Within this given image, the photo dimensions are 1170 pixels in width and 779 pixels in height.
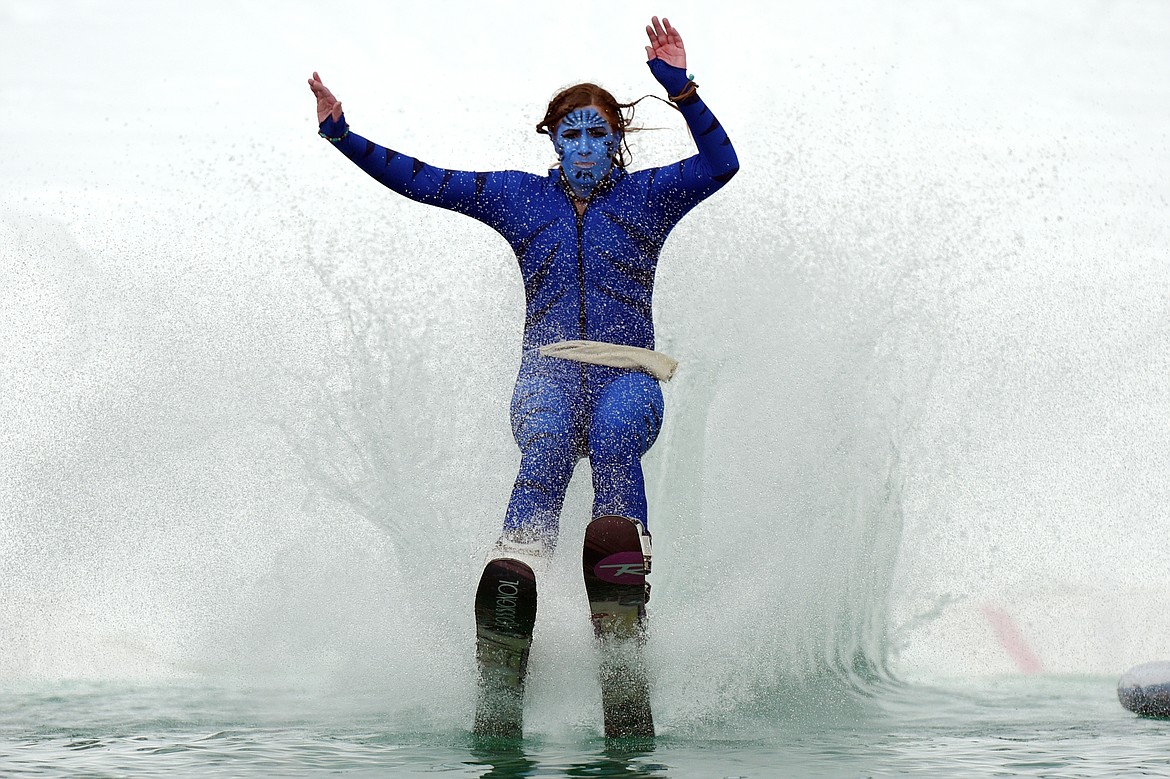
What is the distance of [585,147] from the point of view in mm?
5797

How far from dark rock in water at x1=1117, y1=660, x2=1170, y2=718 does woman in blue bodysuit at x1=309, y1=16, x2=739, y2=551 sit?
9.75 ft

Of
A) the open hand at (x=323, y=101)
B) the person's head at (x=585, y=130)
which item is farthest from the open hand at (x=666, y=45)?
the open hand at (x=323, y=101)

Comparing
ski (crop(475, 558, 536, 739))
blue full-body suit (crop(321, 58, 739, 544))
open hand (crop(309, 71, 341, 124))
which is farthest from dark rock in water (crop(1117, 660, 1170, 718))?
open hand (crop(309, 71, 341, 124))

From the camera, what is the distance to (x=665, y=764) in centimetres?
432

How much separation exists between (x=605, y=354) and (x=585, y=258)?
479mm

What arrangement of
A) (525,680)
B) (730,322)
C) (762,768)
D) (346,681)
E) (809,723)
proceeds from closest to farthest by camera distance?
(762,768)
(525,680)
(809,723)
(346,681)
(730,322)

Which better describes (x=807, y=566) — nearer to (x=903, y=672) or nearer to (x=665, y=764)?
(x=903, y=672)

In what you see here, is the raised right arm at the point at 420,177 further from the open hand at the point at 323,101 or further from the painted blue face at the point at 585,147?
the painted blue face at the point at 585,147

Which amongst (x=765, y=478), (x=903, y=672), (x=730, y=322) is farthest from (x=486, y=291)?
(x=903, y=672)

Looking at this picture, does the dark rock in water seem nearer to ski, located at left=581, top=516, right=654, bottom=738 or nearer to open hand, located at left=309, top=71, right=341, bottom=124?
ski, located at left=581, top=516, right=654, bottom=738

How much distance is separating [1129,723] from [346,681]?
393 centimetres


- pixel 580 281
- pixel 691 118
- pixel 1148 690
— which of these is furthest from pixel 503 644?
pixel 1148 690

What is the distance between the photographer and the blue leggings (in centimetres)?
540

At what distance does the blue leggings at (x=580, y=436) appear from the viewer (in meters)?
5.40
